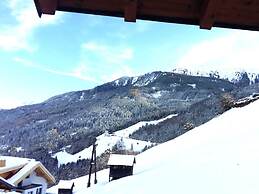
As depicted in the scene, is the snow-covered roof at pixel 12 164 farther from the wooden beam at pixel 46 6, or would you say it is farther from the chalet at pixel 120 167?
the wooden beam at pixel 46 6

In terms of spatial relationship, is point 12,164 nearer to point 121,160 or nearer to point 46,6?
point 121,160

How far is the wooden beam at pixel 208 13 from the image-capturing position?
4066 millimetres

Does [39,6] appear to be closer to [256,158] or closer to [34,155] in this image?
[256,158]

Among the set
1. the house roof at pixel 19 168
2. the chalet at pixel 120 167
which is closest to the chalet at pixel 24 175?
the house roof at pixel 19 168

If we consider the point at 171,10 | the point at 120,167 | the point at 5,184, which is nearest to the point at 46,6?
the point at 171,10

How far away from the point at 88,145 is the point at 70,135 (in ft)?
104

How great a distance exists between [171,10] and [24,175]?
74.9 ft

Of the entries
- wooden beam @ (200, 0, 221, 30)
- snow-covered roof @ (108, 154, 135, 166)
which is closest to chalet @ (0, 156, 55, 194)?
snow-covered roof @ (108, 154, 135, 166)

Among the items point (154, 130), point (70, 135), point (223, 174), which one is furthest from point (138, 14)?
point (70, 135)

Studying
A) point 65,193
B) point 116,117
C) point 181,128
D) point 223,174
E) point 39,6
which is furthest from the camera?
point 116,117

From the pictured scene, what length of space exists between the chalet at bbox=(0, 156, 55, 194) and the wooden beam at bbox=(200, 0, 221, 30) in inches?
798

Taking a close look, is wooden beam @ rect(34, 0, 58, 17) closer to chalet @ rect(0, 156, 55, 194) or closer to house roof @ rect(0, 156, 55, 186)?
chalet @ rect(0, 156, 55, 194)

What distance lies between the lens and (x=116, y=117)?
586 feet

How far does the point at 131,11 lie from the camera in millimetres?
4172
